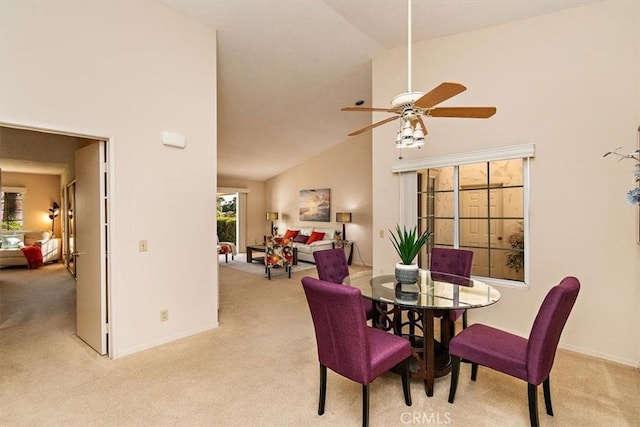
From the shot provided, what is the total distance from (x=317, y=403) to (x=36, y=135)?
21.9ft

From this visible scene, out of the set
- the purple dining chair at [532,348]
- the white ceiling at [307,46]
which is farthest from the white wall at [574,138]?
the purple dining chair at [532,348]

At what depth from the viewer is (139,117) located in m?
3.00

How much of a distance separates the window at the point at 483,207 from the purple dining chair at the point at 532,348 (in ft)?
5.29

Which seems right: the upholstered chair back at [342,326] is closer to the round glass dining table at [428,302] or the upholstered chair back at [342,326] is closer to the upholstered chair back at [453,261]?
the round glass dining table at [428,302]

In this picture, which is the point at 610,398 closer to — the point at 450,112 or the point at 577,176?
the point at 577,176

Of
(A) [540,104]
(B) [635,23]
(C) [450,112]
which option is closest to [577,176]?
(A) [540,104]

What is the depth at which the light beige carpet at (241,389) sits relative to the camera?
2029 millimetres

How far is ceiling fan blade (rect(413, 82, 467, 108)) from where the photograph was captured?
168 centimetres

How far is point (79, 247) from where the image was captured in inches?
132

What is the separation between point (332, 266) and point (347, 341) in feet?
4.70

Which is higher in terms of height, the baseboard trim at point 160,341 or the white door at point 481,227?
the white door at point 481,227

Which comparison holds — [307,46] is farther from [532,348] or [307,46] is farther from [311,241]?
[311,241]

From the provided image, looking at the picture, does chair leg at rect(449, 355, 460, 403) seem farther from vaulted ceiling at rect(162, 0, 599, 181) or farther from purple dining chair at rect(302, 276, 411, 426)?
vaulted ceiling at rect(162, 0, 599, 181)

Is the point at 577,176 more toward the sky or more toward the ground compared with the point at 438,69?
more toward the ground
